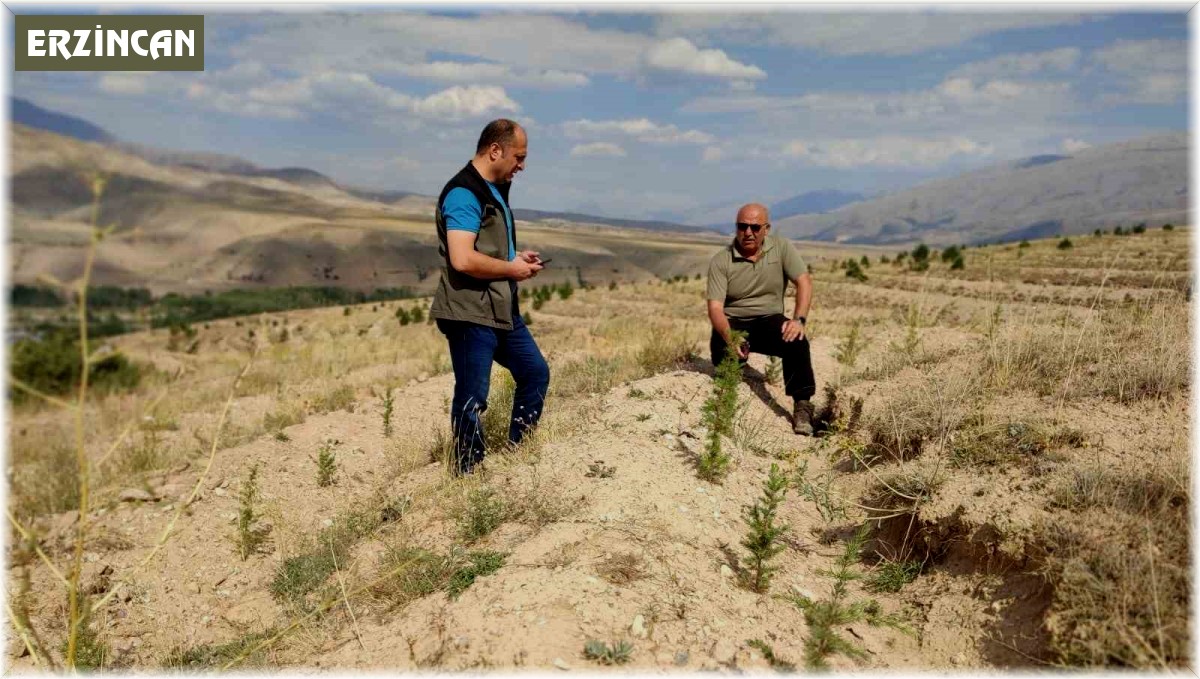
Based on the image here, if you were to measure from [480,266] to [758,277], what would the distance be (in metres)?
2.89

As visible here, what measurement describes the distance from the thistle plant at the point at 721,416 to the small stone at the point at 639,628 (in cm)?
150

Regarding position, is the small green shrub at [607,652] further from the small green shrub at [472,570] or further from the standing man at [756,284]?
the standing man at [756,284]

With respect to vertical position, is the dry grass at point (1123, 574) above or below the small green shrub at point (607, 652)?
above

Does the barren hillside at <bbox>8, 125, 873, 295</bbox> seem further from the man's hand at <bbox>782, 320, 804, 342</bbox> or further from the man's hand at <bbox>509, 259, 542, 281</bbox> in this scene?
the man's hand at <bbox>782, 320, 804, 342</bbox>

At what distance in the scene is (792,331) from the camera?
5809mm

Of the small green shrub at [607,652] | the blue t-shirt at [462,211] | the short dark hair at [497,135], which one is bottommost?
the small green shrub at [607,652]

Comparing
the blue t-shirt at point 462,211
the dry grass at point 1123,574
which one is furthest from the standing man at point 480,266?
the dry grass at point 1123,574

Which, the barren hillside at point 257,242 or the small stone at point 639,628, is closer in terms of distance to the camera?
the barren hillside at point 257,242

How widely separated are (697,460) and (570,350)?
5.56 m

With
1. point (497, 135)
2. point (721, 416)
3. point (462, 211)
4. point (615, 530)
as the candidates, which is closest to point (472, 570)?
point (615, 530)

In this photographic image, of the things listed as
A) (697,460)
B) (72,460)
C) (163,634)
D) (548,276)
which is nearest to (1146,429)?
(697,460)

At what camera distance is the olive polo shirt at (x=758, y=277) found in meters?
6.29

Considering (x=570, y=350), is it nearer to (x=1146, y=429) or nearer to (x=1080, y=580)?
(x=1146, y=429)

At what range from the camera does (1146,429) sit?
4000mm
